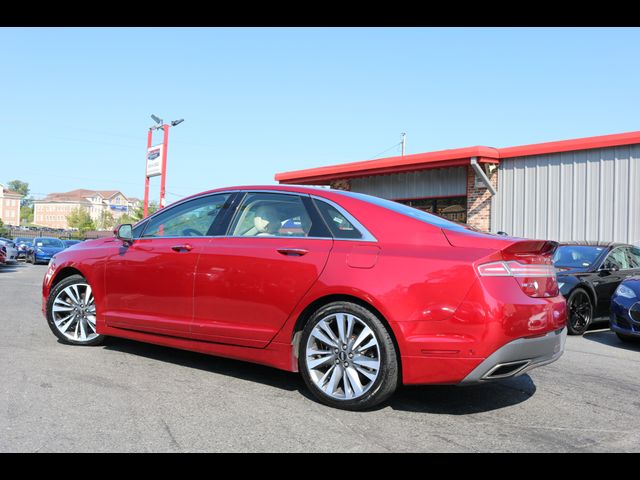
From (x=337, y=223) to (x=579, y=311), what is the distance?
5.16m

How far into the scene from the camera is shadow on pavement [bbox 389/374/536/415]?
3.97 m

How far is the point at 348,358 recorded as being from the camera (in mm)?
3859

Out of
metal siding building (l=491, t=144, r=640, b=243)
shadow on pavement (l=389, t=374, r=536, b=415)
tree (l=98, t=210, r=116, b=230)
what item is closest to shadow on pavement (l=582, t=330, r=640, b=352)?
shadow on pavement (l=389, t=374, r=536, b=415)

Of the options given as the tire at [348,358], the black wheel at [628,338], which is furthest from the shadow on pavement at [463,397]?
the black wheel at [628,338]

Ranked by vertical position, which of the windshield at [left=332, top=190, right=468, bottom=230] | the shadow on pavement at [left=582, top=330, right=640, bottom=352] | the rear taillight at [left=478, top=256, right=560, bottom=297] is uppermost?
the windshield at [left=332, top=190, right=468, bottom=230]

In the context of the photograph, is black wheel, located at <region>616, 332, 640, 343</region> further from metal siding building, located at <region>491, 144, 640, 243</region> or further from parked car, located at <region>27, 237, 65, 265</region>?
parked car, located at <region>27, 237, 65, 265</region>

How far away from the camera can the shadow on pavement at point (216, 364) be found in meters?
4.59

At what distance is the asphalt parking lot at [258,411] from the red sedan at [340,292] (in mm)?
287

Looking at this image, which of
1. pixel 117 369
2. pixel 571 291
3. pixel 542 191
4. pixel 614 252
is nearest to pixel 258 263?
pixel 117 369

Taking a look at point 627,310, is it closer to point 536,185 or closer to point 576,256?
point 576,256

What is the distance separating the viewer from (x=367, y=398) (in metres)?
3.75

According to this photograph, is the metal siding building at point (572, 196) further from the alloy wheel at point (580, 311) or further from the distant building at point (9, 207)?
the distant building at point (9, 207)
